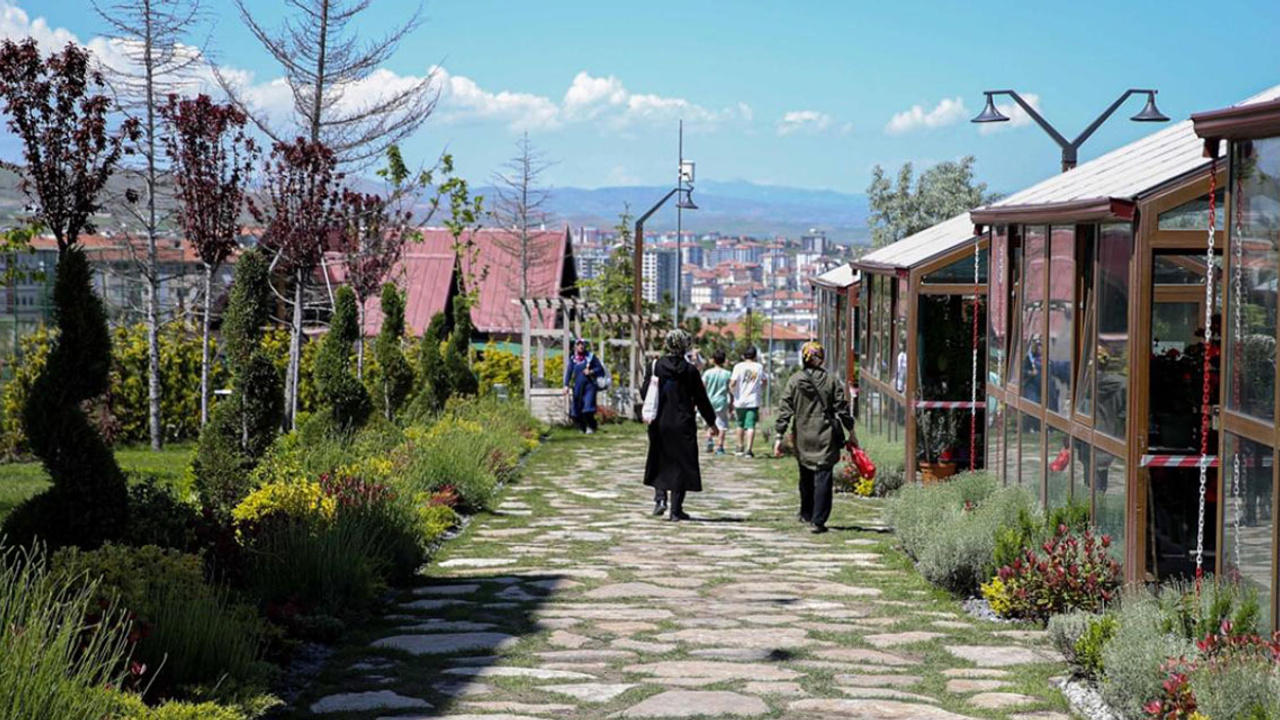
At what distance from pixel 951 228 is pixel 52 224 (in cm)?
1139

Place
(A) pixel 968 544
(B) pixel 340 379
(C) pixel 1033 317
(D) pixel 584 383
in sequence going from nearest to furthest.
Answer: (A) pixel 968 544, (C) pixel 1033 317, (B) pixel 340 379, (D) pixel 584 383

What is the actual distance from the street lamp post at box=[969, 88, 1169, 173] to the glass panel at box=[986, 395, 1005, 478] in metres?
6.61

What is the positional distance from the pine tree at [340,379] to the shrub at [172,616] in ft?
29.1

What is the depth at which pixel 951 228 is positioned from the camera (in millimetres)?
19281

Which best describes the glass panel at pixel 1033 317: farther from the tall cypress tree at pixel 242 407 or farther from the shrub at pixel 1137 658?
the tall cypress tree at pixel 242 407

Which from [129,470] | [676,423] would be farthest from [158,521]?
[129,470]

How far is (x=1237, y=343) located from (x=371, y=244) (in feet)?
64.3

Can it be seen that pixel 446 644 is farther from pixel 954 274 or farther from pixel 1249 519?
pixel 954 274

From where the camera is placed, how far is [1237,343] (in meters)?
7.34

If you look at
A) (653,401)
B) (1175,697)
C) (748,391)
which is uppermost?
(653,401)

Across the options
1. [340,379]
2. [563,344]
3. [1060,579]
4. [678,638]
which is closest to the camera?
[678,638]

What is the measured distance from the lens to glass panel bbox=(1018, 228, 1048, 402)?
472 inches

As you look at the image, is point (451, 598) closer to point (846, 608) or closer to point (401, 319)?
point (846, 608)

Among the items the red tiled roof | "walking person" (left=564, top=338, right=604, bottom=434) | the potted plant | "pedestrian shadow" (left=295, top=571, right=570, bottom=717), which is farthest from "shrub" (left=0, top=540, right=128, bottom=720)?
the red tiled roof
